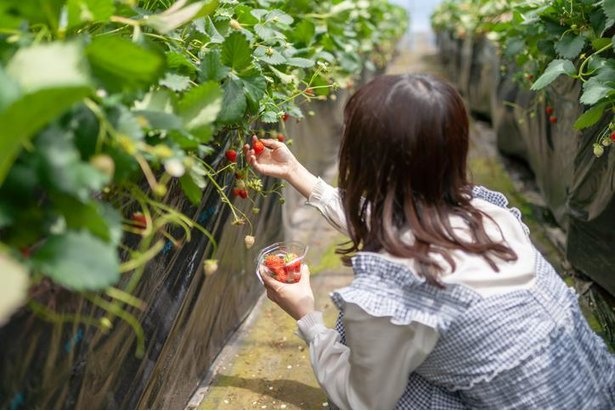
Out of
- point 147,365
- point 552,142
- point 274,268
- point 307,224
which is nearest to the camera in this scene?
point 147,365

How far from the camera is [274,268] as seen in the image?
1.35m

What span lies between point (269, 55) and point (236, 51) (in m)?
0.23

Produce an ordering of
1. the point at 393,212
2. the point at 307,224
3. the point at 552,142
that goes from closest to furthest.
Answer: the point at 393,212 → the point at 552,142 → the point at 307,224

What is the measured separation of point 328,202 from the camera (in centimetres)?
140

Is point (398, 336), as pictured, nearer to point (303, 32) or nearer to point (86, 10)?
point (86, 10)

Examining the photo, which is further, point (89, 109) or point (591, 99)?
point (591, 99)

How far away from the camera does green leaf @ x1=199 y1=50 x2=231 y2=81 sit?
116cm

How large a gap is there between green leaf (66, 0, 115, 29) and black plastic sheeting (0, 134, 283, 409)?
34 cm

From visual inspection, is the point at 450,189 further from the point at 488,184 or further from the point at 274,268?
the point at 488,184

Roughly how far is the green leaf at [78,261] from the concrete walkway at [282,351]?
1019 millimetres

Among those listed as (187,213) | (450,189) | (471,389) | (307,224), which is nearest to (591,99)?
(450,189)

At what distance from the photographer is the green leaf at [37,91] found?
62cm

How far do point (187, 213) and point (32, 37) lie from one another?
568 mm

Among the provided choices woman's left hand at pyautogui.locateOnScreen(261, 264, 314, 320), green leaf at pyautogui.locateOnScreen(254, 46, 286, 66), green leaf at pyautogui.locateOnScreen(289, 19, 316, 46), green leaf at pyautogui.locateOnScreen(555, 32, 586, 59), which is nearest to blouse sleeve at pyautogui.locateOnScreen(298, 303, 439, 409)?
woman's left hand at pyautogui.locateOnScreen(261, 264, 314, 320)
